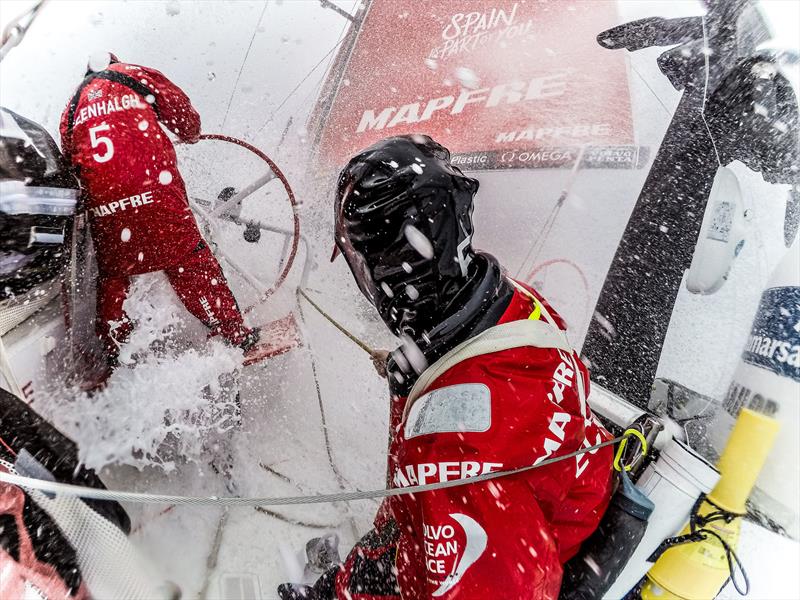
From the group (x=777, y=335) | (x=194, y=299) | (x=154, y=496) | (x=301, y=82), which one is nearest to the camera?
(x=154, y=496)

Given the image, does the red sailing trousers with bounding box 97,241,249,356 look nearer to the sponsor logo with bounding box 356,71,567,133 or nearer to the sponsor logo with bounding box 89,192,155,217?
the sponsor logo with bounding box 89,192,155,217

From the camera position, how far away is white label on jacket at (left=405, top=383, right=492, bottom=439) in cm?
85

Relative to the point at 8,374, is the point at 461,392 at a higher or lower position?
higher

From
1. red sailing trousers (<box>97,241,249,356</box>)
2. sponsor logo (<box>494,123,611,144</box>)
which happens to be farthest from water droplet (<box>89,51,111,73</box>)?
sponsor logo (<box>494,123,611,144</box>)

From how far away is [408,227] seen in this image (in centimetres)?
89

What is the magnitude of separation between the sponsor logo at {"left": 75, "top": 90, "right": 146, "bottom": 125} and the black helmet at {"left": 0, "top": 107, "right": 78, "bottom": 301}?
0.26ft

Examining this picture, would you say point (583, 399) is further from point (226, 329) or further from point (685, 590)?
point (226, 329)

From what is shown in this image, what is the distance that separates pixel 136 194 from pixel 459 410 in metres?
0.72

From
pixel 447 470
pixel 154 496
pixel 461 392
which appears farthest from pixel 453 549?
pixel 154 496

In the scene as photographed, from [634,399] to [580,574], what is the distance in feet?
1.64

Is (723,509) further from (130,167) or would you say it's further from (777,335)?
(130,167)

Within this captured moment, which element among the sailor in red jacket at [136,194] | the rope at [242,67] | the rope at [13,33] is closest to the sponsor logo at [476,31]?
the rope at [242,67]

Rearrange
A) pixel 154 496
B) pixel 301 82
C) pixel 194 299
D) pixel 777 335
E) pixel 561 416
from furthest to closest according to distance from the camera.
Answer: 1. pixel 301 82
2. pixel 777 335
3. pixel 194 299
4. pixel 561 416
5. pixel 154 496

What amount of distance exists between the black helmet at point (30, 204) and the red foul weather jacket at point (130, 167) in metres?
0.04
